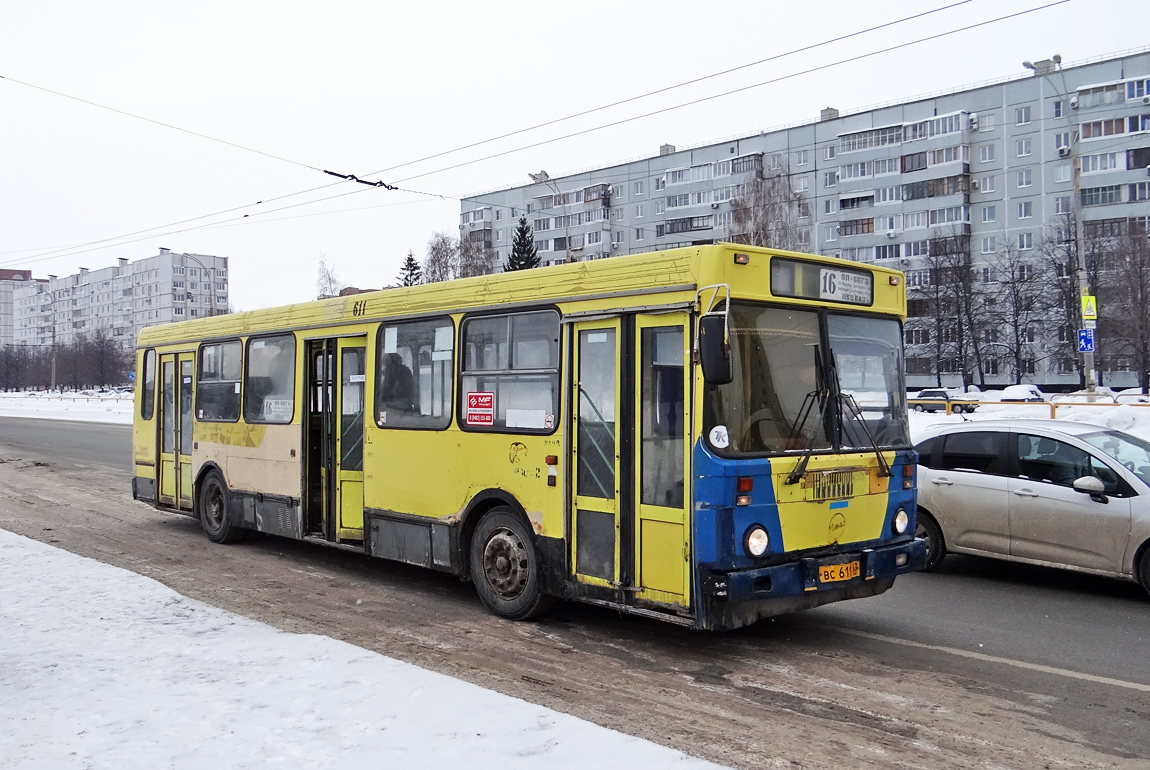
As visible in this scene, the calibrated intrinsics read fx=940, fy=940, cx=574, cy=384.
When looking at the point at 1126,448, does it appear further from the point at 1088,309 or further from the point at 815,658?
the point at 1088,309

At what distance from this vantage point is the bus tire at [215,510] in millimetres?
11648

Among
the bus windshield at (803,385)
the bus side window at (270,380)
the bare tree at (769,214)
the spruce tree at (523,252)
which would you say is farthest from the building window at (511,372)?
the spruce tree at (523,252)

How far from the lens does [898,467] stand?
7.24 metres

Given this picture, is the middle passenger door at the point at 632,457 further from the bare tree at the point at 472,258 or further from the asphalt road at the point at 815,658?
the bare tree at the point at 472,258

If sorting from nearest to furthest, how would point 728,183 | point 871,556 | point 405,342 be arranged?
point 871,556
point 405,342
point 728,183

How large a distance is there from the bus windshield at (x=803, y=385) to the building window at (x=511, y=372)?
1.61m

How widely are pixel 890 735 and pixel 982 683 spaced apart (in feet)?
4.29

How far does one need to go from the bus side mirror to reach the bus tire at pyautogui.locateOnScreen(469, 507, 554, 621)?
2291 millimetres

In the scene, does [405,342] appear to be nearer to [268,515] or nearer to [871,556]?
[268,515]

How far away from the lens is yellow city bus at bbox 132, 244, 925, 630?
6281 mm

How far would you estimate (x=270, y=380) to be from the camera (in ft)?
35.9

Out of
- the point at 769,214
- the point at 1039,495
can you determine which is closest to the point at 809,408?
the point at 1039,495

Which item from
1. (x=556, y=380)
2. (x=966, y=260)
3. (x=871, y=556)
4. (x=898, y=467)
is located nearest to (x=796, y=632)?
(x=871, y=556)

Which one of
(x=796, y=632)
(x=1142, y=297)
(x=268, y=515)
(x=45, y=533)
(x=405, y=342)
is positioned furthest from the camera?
(x=1142, y=297)
